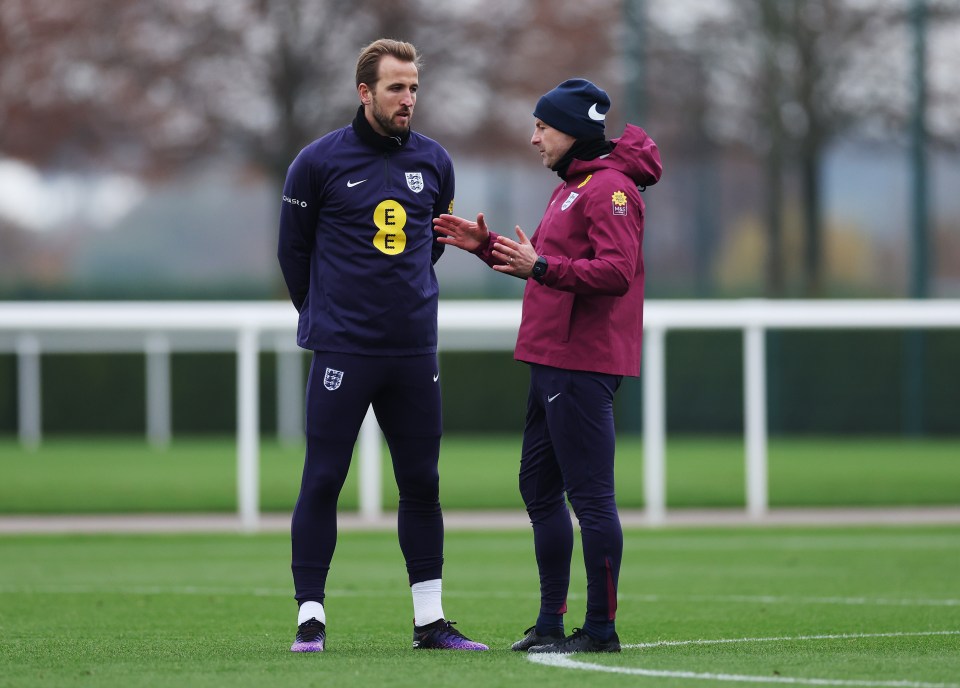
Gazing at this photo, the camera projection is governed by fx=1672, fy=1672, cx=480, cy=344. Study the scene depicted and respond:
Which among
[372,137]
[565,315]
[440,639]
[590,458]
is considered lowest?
[440,639]

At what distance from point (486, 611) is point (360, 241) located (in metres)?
2.33

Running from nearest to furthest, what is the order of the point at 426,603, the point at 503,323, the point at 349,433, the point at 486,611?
the point at 349,433 < the point at 426,603 < the point at 486,611 < the point at 503,323

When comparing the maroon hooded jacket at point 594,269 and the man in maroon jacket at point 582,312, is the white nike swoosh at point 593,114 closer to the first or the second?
the man in maroon jacket at point 582,312

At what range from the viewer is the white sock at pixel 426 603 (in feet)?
20.2

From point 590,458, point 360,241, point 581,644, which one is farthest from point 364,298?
point 581,644

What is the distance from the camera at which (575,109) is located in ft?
19.5

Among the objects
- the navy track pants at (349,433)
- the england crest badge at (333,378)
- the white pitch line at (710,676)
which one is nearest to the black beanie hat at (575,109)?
the navy track pants at (349,433)

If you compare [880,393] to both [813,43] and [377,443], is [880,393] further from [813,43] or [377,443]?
[377,443]

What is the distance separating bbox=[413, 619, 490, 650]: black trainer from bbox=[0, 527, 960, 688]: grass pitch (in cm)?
10

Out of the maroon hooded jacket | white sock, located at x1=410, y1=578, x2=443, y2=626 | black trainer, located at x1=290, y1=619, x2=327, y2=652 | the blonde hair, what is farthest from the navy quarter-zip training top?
black trainer, located at x1=290, y1=619, x2=327, y2=652

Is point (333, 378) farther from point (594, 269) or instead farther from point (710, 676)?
point (710, 676)

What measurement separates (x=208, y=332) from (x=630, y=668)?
17.7 m

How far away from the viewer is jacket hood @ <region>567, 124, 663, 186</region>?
5961 millimetres

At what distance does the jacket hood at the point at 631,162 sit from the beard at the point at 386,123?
24.6 inches
